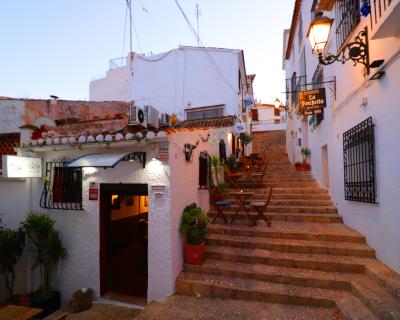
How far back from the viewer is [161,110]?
1330 cm

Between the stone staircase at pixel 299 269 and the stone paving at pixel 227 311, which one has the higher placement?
the stone staircase at pixel 299 269

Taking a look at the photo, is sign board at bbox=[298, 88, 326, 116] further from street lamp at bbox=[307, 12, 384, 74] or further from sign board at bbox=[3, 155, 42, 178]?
sign board at bbox=[3, 155, 42, 178]

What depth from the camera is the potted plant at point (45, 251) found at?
566 cm

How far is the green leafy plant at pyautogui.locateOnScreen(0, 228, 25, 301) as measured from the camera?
550 cm

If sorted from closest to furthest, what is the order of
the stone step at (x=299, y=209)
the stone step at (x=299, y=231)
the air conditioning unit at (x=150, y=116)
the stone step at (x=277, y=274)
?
the stone step at (x=277, y=274) → the stone step at (x=299, y=231) → the stone step at (x=299, y=209) → the air conditioning unit at (x=150, y=116)

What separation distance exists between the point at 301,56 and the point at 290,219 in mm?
8216

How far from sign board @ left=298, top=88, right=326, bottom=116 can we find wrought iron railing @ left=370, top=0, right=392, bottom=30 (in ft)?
11.1

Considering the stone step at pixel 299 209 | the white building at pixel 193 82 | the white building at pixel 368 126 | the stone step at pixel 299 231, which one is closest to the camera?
the white building at pixel 368 126

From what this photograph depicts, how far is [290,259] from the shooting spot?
17.2 ft

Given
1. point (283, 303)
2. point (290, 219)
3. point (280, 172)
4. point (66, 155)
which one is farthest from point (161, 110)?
point (283, 303)

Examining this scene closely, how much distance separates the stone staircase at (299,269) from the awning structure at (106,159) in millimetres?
2600

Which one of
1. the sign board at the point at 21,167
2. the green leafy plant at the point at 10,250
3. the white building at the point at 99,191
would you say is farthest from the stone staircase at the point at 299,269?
the sign board at the point at 21,167

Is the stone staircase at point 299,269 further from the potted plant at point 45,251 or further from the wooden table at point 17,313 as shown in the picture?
the potted plant at point 45,251

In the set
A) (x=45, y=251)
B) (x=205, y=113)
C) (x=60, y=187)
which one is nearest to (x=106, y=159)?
(x=60, y=187)
